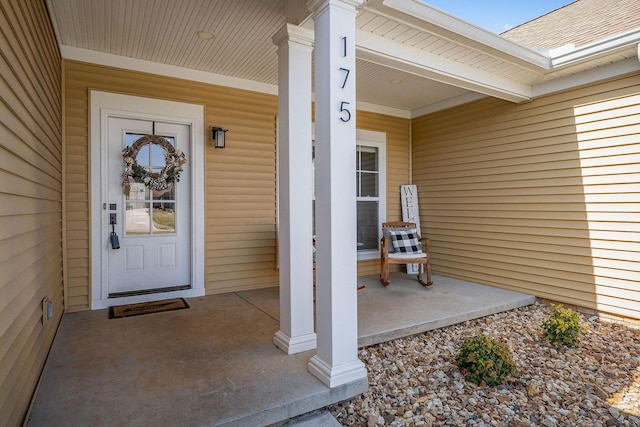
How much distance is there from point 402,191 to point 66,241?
4.38 m

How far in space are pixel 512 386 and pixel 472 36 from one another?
2.86m

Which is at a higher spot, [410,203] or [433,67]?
[433,67]

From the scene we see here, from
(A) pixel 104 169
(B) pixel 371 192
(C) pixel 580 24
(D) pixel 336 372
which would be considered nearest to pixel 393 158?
(B) pixel 371 192

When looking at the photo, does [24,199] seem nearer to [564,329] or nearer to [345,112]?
[345,112]

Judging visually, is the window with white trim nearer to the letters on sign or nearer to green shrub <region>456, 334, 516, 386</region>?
the letters on sign

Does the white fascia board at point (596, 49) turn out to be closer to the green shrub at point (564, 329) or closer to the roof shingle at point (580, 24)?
the roof shingle at point (580, 24)

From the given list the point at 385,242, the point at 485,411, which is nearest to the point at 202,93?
the point at 385,242

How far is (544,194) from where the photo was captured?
4180 millimetres

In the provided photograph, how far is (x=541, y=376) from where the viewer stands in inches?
102

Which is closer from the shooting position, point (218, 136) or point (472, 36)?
point (472, 36)

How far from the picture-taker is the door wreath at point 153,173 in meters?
3.71

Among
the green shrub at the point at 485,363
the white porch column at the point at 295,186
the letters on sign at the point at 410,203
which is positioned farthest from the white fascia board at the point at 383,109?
the green shrub at the point at 485,363

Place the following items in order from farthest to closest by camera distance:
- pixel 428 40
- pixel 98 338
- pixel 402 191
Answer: pixel 402 191 < pixel 428 40 < pixel 98 338

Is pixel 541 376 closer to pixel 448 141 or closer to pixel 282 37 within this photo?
pixel 282 37
